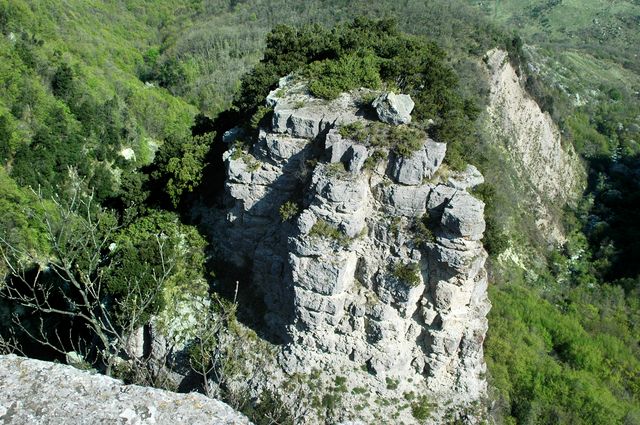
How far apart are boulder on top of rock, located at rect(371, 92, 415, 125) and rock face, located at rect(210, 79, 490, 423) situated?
1.39 meters

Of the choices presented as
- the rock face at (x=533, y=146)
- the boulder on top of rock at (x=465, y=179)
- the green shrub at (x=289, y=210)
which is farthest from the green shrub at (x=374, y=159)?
the rock face at (x=533, y=146)

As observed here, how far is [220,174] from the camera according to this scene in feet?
103

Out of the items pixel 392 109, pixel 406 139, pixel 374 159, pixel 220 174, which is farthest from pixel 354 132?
pixel 220 174

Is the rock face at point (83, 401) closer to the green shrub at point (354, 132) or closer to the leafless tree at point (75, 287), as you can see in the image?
the leafless tree at point (75, 287)

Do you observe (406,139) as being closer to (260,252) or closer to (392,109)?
(392,109)

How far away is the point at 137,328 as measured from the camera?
25969 mm

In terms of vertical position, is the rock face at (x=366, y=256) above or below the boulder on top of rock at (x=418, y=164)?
below

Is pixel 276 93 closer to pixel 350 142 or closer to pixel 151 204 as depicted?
pixel 350 142

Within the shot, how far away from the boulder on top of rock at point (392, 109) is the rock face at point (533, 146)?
34.7 m

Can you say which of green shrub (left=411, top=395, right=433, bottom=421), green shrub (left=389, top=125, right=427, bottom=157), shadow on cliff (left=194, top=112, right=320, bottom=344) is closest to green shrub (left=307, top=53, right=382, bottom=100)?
shadow on cliff (left=194, top=112, right=320, bottom=344)

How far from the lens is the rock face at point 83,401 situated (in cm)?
1107

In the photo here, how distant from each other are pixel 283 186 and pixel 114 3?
99103 mm

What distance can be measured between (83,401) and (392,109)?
1851 cm

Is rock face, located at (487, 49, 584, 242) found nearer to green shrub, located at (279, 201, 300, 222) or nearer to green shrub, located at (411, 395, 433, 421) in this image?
green shrub, located at (411, 395, 433, 421)
